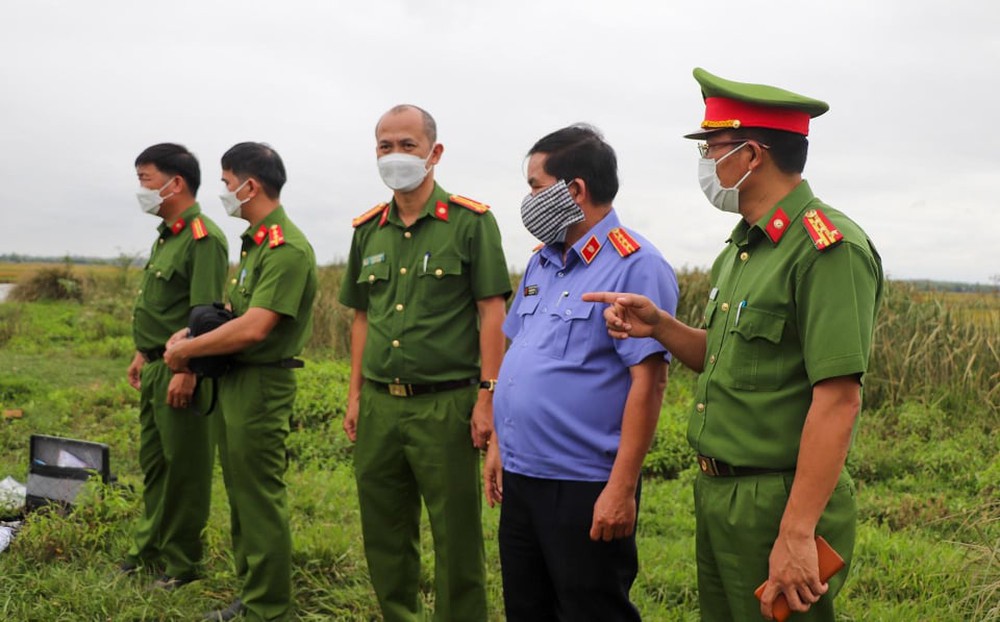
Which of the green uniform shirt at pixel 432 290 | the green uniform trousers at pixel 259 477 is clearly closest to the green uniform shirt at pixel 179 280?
the green uniform trousers at pixel 259 477

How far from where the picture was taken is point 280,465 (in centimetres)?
376

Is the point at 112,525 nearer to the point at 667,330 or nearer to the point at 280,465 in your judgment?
the point at 280,465

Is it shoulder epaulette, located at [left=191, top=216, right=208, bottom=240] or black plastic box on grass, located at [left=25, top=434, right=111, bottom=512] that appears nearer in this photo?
shoulder epaulette, located at [left=191, top=216, right=208, bottom=240]

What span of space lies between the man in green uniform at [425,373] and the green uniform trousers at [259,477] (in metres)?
0.46

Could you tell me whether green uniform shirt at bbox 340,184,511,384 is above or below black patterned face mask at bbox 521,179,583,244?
below

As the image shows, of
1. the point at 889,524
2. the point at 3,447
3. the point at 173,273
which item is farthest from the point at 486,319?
the point at 3,447

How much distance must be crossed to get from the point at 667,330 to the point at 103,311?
45.1 ft

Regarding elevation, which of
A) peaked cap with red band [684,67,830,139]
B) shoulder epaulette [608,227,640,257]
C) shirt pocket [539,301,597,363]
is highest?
peaked cap with red band [684,67,830,139]

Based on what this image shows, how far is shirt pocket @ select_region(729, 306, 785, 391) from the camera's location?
78.8 inches

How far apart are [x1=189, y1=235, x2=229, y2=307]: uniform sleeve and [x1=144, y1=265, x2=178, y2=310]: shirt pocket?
4.0 inches

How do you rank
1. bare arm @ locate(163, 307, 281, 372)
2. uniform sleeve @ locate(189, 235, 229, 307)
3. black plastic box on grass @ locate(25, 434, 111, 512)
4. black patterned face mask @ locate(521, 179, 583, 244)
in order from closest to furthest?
black patterned face mask @ locate(521, 179, 583, 244) → bare arm @ locate(163, 307, 281, 372) → uniform sleeve @ locate(189, 235, 229, 307) → black plastic box on grass @ locate(25, 434, 111, 512)

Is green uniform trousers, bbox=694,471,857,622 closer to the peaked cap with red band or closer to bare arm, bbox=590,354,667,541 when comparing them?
bare arm, bbox=590,354,667,541

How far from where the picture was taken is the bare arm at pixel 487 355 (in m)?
3.14

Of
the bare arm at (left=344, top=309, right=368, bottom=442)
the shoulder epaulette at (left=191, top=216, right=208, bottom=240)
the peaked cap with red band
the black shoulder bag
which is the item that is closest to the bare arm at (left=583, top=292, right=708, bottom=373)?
the peaked cap with red band
